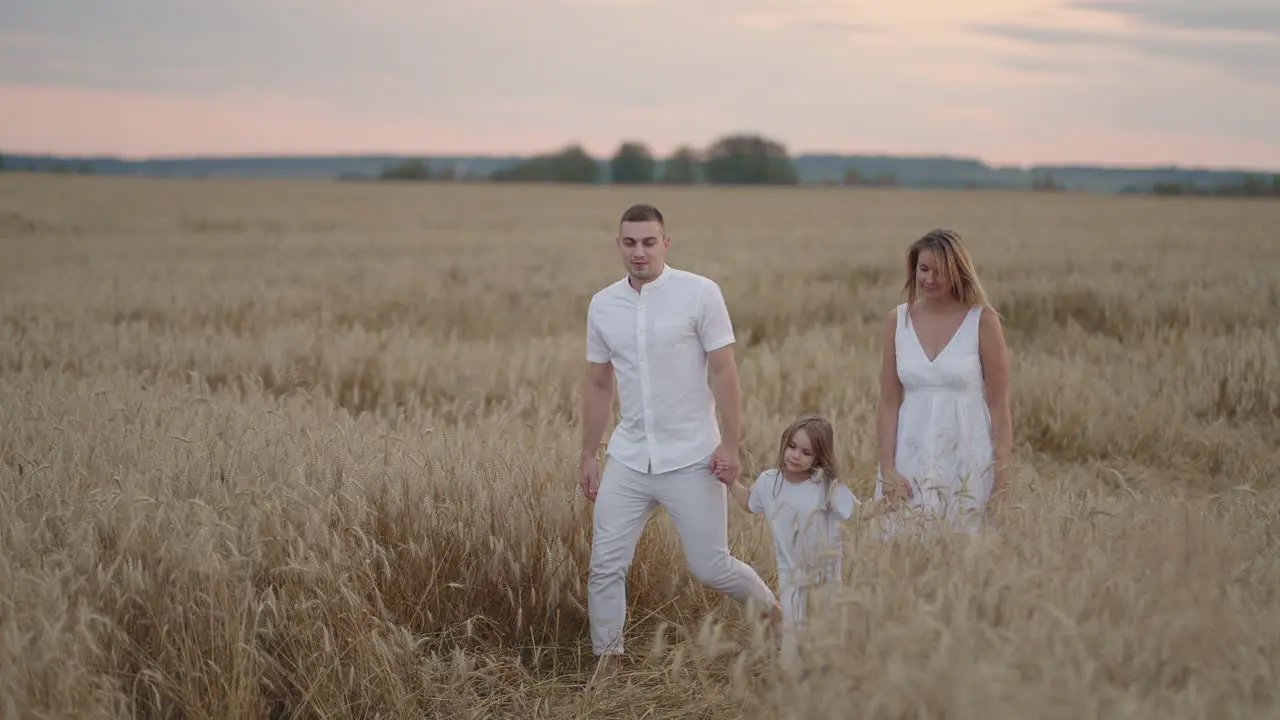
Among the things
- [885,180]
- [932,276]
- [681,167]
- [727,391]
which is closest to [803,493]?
[727,391]

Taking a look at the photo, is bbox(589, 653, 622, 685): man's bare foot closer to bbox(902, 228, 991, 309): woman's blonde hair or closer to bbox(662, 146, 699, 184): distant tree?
bbox(902, 228, 991, 309): woman's blonde hair

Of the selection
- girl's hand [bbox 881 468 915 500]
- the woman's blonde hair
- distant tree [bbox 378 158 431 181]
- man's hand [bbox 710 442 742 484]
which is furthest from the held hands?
distant tree [bbox 378 158 431 181]

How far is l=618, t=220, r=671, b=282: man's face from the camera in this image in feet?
12.6

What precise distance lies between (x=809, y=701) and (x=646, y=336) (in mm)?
1708

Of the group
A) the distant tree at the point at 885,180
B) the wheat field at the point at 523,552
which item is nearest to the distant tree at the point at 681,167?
the distant tree at the point at 885,180

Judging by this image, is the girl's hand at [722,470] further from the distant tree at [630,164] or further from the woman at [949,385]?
the distant tree at [630,164]

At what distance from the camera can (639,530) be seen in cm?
407

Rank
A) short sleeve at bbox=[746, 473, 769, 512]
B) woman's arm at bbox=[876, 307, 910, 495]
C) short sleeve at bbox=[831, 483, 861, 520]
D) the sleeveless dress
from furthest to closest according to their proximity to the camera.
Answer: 1. woman's arm at bbox=[876, 307, 910, 495]
2. the sleeveless dress
3. short sleeve at bbox=[746, 473, 769, 512]
4. short sleeve at bbox=[831, 483, 861, 520]

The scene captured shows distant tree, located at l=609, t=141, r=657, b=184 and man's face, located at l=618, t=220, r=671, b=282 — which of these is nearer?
man's face, located at l=618, t=220, r=671, b=282

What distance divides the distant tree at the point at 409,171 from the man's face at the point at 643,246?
93801 millimetres

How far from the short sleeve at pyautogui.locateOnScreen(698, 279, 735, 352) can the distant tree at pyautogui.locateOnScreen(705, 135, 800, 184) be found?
313 ft

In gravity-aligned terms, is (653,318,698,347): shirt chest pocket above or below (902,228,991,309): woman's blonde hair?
below

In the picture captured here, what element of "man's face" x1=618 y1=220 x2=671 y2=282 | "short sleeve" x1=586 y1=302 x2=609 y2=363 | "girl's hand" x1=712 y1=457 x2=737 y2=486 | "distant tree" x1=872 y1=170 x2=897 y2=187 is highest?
"man's face" x1=618 y1=220 x2=671 y2=282

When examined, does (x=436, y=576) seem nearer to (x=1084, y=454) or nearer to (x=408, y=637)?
(x=408, y=637)
